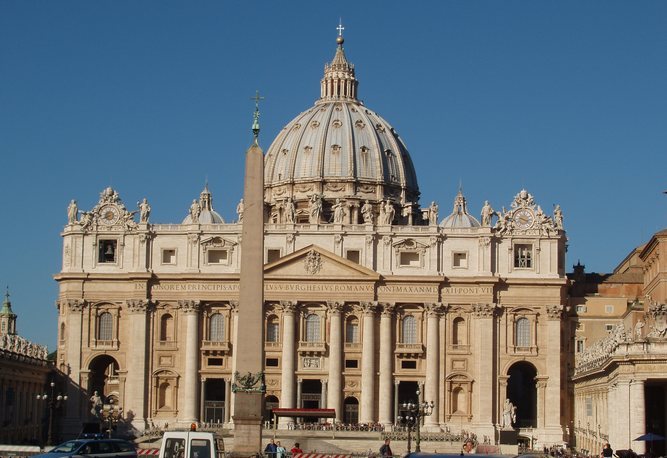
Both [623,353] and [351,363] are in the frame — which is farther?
[351,363]

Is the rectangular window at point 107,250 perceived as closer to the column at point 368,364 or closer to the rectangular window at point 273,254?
the rectangular window at point 273,254

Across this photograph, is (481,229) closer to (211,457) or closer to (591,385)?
(591,385)

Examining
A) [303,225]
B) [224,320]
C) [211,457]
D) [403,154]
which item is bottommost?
[211,457]

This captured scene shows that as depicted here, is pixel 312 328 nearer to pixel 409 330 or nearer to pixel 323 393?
pixel 323 393

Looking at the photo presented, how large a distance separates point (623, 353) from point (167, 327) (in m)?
48.1

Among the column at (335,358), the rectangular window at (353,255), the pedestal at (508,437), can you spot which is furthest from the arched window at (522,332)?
the column at (335,358)

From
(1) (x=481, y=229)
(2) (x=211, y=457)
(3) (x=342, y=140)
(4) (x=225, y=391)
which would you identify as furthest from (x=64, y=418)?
(2) (x=211, y=457)

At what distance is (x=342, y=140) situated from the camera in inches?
5694

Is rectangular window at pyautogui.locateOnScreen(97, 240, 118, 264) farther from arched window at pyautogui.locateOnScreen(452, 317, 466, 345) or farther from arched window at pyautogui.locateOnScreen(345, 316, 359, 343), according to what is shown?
arched window at pyautogui.locateOnScreen(452, 317, 466, 345)

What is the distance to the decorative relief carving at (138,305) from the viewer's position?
367ft

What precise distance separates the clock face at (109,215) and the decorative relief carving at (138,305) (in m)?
6.20

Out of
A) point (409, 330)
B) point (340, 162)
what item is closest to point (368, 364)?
point (409, 330)

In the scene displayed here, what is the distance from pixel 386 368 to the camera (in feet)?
361

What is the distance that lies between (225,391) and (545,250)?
24.7m
